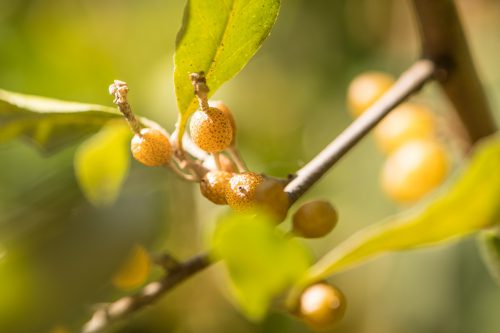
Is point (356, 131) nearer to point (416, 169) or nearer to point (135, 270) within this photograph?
point (135, 270)

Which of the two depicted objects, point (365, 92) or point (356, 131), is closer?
point (356, 131)

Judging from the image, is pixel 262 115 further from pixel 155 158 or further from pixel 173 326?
pixel 155 158

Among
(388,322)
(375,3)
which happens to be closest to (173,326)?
(388,322)

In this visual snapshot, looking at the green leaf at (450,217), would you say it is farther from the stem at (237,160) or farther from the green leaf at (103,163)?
the green leaf at (103,163)

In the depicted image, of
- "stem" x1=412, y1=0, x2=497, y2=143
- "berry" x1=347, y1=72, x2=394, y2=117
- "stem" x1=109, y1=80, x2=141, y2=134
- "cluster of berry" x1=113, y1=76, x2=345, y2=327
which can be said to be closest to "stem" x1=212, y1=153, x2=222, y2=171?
"cluster of berry" x1=113, y1=76, x2=345, y2=327

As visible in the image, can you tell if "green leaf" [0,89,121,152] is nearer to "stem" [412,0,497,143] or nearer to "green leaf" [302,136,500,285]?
"green leaf" [302,136,500,285]

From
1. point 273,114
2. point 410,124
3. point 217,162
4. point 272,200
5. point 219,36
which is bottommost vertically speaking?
point 272,200

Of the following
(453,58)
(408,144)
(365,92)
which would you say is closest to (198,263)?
(453,58)

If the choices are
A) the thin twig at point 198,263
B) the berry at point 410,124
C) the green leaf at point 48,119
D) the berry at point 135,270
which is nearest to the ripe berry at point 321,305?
the thin twig at point 198,263
